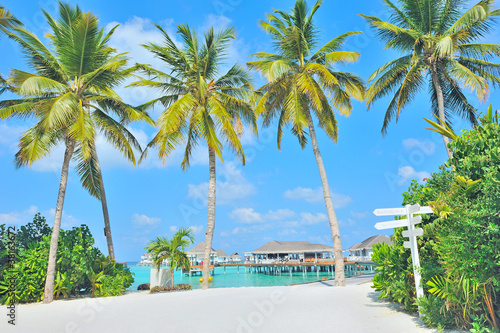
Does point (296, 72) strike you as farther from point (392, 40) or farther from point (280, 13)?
point (392, 40)

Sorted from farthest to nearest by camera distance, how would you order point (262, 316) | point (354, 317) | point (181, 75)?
point (181, 75) < point (262, 316) < point (354, 317)

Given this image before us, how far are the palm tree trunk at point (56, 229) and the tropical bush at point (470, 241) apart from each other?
1235 cm

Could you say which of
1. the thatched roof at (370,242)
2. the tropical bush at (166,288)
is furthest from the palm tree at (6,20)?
the thatched roof at (370,242)

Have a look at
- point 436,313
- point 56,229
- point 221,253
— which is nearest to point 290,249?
point 221,253

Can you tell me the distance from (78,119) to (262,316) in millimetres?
10244

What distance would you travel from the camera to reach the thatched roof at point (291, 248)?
5562 centimetres

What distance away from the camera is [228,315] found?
29.9 feet

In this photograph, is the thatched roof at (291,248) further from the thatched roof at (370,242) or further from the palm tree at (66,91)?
the palm tree at (66,91)

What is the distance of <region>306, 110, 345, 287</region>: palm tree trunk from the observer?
50.8ft

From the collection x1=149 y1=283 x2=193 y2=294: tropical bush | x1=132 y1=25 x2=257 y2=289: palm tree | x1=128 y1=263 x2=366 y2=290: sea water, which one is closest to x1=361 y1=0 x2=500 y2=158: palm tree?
x1=132 y1=25 x2=257 y2=289: palm tree

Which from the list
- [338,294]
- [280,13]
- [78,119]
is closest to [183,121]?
[78,119]

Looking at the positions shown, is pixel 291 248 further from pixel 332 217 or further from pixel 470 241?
pixel 470 241

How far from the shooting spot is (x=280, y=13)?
695 inches

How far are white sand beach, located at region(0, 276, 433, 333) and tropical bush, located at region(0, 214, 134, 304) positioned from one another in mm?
878
